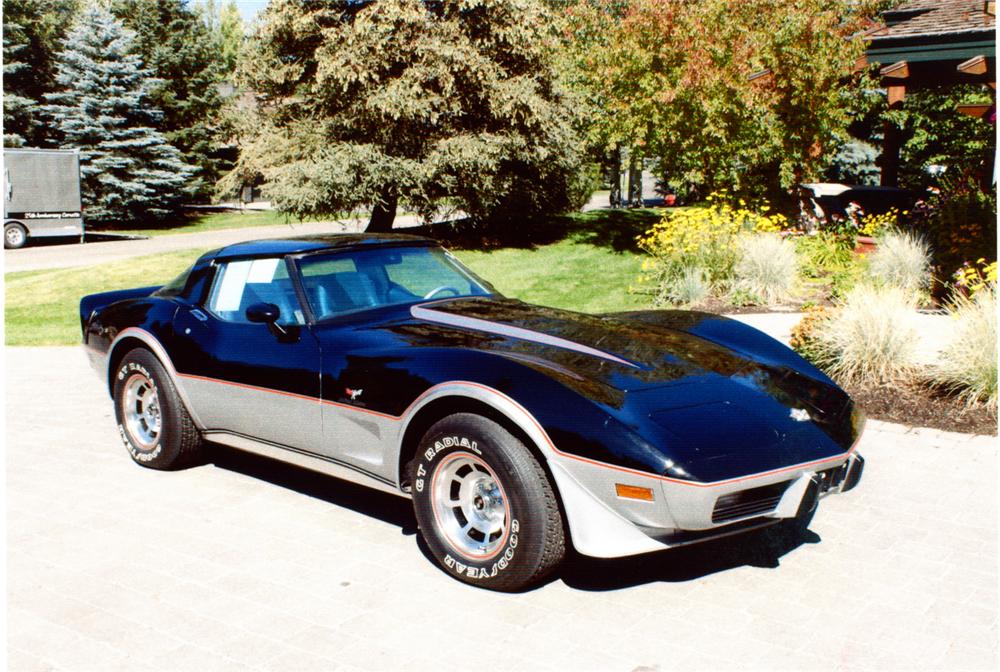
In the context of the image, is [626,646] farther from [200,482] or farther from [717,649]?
[200,482]

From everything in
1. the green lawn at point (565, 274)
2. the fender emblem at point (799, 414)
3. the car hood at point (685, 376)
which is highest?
the car hood at point (685, 376)

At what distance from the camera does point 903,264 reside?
1169cm

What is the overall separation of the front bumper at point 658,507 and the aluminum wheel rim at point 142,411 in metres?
3.14

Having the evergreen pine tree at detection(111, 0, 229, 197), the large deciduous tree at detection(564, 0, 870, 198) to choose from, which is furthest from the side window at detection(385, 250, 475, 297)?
the evergreen pine tree at detection(111, 0, 229, 197)

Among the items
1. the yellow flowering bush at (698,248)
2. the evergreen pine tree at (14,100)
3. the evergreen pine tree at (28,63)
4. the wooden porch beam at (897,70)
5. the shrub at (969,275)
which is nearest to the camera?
the shrub at (969,275)

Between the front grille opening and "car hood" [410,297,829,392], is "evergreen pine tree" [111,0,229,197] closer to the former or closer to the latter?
"car hood" [410,297,829,392]

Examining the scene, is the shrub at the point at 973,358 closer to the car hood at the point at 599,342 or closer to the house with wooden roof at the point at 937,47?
the car hood at the point at 599,342

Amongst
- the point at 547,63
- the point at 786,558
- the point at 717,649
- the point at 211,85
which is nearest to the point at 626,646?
the point at 717,649

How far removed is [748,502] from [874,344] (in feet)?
13.1

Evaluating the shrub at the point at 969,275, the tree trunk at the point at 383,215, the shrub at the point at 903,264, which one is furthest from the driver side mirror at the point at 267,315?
the tree trunk at the point at 383,215

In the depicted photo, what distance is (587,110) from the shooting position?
2180 cm

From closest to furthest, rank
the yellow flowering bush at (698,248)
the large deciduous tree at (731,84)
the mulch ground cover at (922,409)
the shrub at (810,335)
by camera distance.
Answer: the mulch ground cover at (922,409) < the shrub at (810,335) < the yellow flowering bush at (698,248) < the large deciduous tree at (731,84)

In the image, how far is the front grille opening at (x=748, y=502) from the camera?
367 centimetres

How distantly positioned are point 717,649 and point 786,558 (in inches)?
40.7
